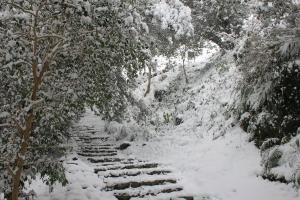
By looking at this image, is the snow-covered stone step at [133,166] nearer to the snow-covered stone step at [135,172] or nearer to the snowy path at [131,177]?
the snowy path at [131,177]

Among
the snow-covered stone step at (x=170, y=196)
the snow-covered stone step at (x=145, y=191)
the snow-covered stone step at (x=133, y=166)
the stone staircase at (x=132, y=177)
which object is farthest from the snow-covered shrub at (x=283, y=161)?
the snow-covered stone step at (x=133, y=166)

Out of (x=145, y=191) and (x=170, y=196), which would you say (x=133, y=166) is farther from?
(x=170, y=196)

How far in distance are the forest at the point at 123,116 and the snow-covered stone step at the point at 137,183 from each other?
0.8 inches

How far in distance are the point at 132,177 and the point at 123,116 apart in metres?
4.69

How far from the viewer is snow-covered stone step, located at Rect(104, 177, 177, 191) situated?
6.77m

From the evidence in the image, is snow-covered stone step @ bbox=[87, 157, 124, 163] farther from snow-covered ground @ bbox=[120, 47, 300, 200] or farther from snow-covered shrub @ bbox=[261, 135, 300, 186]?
snow-covered shrub @ bbox=[261, 135, 300, 186]

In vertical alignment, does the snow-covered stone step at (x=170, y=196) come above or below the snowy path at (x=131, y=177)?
below

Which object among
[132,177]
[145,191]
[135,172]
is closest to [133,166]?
[135,172]

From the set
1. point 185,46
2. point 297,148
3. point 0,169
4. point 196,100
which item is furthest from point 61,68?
point 185,46

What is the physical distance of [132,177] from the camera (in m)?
7.25

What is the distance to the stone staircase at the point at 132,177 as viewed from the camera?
6574 millimetres

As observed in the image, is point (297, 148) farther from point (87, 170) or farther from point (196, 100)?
point (196, 100)

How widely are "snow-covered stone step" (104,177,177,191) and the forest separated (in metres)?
0.02

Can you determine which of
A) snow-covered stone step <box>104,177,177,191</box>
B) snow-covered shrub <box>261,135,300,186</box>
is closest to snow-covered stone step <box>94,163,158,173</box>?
snow-covered stone step <box>104,177,177,191</box>
